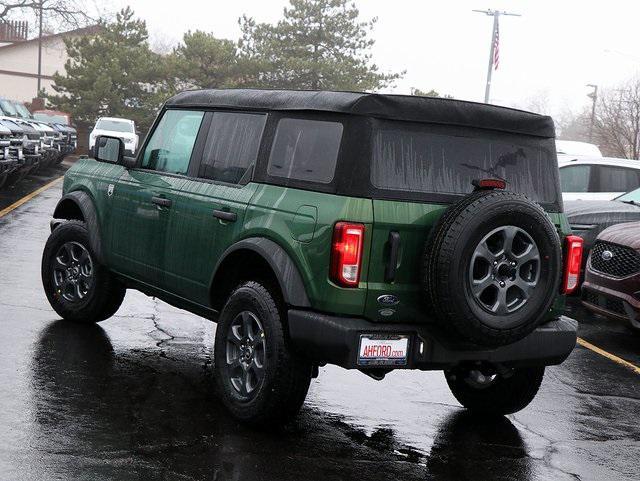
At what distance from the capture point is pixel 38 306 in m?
8.86

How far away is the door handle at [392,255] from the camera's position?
5.20m

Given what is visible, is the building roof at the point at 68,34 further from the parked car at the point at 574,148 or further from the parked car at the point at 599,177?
the parked car at the point at 599,177

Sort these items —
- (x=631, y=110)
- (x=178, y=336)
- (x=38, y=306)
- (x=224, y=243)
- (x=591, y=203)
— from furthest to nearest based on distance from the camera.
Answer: (x=631, y=110)
(x=591, y=203)
(x=38, y=306)
(x=178, y=336)
(x=224, y=243)

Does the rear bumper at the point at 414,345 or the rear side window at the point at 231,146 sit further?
the rear side window at the point at 231,146

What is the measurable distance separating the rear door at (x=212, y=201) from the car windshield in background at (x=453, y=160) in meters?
0.93

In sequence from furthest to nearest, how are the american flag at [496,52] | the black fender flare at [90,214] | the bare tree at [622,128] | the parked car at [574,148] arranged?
the bare tree at [622,128] < the american flag at [496,52] < the parked car at [574,148] < the black fender flare at [90,214]

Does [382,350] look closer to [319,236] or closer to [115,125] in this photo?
[319,236]

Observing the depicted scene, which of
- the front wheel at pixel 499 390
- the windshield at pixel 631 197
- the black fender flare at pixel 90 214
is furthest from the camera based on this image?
the windshield at pixel 631 197

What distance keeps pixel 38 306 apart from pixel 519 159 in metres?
4.81

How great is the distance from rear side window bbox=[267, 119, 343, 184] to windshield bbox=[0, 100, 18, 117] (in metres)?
23.6

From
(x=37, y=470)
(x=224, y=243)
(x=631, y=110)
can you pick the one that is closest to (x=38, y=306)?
(x=224, y=243)

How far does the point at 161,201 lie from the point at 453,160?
7.09 feet

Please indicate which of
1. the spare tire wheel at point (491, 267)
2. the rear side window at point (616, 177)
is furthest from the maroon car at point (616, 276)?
the rear side window at point (616, 177)

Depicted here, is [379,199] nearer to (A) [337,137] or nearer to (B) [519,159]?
(A) [337,137]
